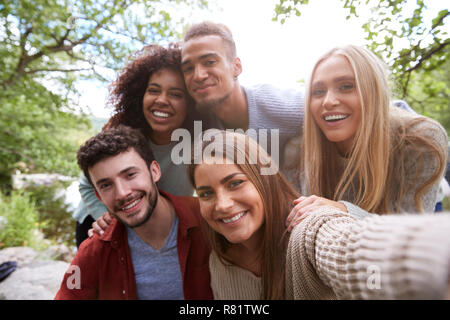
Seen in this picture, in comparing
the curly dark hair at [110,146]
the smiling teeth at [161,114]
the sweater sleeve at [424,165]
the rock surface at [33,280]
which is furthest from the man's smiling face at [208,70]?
the rock surface at [33,280]

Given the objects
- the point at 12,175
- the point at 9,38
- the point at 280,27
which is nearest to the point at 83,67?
the point at 9,38

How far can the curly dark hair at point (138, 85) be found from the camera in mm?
861

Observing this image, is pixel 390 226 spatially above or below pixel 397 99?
below

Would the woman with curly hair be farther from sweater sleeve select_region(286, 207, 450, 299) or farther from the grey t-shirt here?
sweater sleeve select_region(286, 207, 450, 299)

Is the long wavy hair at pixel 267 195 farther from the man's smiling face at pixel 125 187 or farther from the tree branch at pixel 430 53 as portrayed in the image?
the tree branch at pixel 430 53

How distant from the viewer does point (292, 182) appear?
0.76 metres

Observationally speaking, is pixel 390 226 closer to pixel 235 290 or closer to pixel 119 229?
pixel 235 290

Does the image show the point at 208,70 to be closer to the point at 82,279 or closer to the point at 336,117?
the point at 336,117

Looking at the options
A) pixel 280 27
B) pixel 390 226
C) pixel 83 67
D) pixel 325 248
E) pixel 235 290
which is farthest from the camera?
pixel 83 67

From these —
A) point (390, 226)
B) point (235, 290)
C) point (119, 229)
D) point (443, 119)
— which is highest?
point (443, 119)

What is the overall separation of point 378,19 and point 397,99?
29 centimetres

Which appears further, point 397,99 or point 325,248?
point 397,99

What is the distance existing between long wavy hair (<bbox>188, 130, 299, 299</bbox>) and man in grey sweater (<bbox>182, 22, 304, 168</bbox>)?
0.30 ft

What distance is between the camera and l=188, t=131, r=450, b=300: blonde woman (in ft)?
0.97
